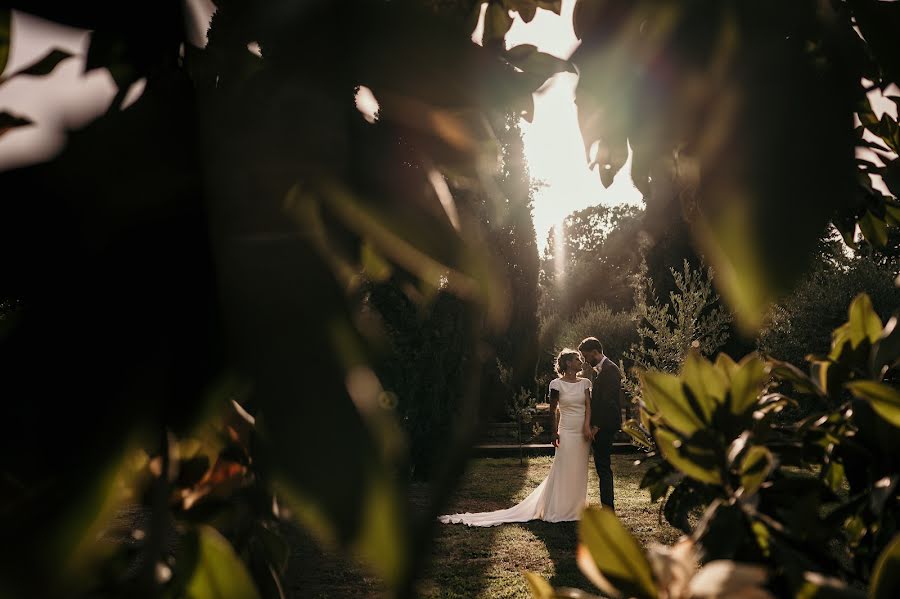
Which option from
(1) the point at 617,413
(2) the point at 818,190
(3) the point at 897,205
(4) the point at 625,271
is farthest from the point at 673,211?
(4) the point at 625,271

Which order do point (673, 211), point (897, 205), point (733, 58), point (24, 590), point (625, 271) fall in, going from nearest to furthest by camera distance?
point (24, 590)
point (733, 58)
point (673, 211)
point (897, 205)
point (625, 271)

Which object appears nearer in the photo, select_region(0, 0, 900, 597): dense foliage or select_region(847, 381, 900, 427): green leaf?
select_region(0, 0, 900, 597): dense foliage

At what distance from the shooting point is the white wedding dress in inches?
361

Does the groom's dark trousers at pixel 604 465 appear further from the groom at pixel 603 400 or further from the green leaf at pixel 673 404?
the green leaf at pixel 673 404

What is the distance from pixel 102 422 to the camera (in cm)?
48

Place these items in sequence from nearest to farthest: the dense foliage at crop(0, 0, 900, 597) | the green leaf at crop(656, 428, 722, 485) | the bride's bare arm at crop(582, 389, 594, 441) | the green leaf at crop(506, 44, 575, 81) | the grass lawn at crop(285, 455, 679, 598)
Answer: the dense foliage at crop(0, 0, 900, 597) < the green leaf at crop(656, 428, 722, 485) < the green leaf at crop(506, 44, 575, 81) < the grass lawn at crop(285, 455, 679, 598) < the bride's bare arm at crop(582, 389, 594, 441)

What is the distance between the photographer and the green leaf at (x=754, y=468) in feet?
2.63

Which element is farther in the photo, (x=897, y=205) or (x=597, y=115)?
A: (x=897, y=205)

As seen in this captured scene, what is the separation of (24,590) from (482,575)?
681 cm

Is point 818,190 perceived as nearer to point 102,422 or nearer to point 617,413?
point 102,422

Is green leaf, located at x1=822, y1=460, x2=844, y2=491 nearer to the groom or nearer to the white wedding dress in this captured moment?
the groom

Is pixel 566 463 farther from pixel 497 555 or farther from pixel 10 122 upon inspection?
pixel 10 122

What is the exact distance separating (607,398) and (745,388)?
8409 mm

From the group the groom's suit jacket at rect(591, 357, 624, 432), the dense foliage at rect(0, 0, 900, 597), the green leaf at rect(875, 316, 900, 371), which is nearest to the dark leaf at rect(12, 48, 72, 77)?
the dense foliage at rect(0, 0, 900, 597)
